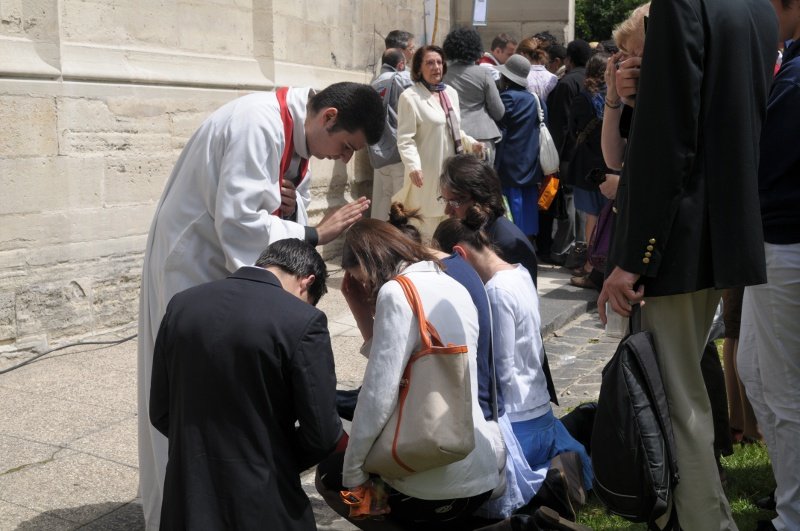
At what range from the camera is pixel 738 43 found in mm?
3049

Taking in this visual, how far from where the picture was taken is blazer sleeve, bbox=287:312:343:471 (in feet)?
9.59

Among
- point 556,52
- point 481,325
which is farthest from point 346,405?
point 556,52

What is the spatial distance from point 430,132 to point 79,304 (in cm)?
321

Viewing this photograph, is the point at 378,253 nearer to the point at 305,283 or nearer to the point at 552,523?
the point at 305,283

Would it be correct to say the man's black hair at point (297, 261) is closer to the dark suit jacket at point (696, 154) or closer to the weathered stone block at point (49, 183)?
the dark suit jacket at point (696, 154)

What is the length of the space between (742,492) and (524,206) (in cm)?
534

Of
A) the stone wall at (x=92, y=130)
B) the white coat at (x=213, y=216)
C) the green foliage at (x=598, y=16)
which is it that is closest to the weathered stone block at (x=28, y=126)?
the stone wall at (x=92, y=130)

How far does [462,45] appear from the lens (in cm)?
887

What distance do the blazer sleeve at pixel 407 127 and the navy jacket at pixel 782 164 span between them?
15.0 ft

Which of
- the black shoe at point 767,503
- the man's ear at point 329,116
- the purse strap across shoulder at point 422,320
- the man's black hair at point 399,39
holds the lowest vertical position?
the black shoe at point 767,503

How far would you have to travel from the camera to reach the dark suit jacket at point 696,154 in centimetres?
301

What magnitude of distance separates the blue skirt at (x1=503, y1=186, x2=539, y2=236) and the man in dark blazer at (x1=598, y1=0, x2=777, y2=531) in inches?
241

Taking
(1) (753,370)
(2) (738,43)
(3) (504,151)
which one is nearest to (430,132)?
(3) (504,151)

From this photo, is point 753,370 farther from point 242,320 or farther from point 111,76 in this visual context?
point 111,76
